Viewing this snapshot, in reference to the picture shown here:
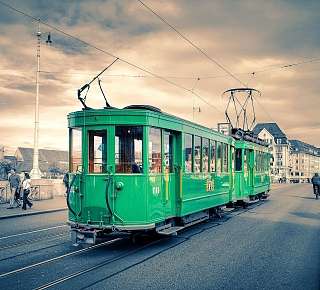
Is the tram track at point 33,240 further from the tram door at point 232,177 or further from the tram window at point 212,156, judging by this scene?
the tram door at point 232,177

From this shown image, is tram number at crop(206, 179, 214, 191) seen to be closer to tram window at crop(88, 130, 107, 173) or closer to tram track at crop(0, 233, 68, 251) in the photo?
tram track at crop(0, 233, 68, 251)

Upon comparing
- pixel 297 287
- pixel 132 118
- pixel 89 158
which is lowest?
pixel 297 287

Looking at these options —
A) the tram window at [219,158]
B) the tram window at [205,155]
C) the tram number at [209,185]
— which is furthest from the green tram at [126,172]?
the tram window at [219,158]

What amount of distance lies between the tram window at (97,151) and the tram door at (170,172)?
1522 millimetres

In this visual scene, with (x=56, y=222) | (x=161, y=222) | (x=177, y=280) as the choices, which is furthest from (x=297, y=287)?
(x=56, y=222)

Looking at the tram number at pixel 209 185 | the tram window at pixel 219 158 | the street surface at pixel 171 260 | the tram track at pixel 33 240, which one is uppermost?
the tram window at pixel 219 158

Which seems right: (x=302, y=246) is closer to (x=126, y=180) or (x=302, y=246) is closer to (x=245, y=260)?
(x=245, y=260)

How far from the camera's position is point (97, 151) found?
9.41m

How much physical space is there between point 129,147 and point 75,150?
1.30 m

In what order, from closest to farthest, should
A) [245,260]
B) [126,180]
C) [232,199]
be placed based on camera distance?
1. [245,260]
2. [126,180]
3. [232,199]

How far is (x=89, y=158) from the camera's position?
9383mm

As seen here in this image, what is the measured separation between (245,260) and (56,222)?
7.81m

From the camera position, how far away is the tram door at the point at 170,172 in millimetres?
10102

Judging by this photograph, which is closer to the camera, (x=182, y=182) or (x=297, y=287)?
(x=297, y=287)
